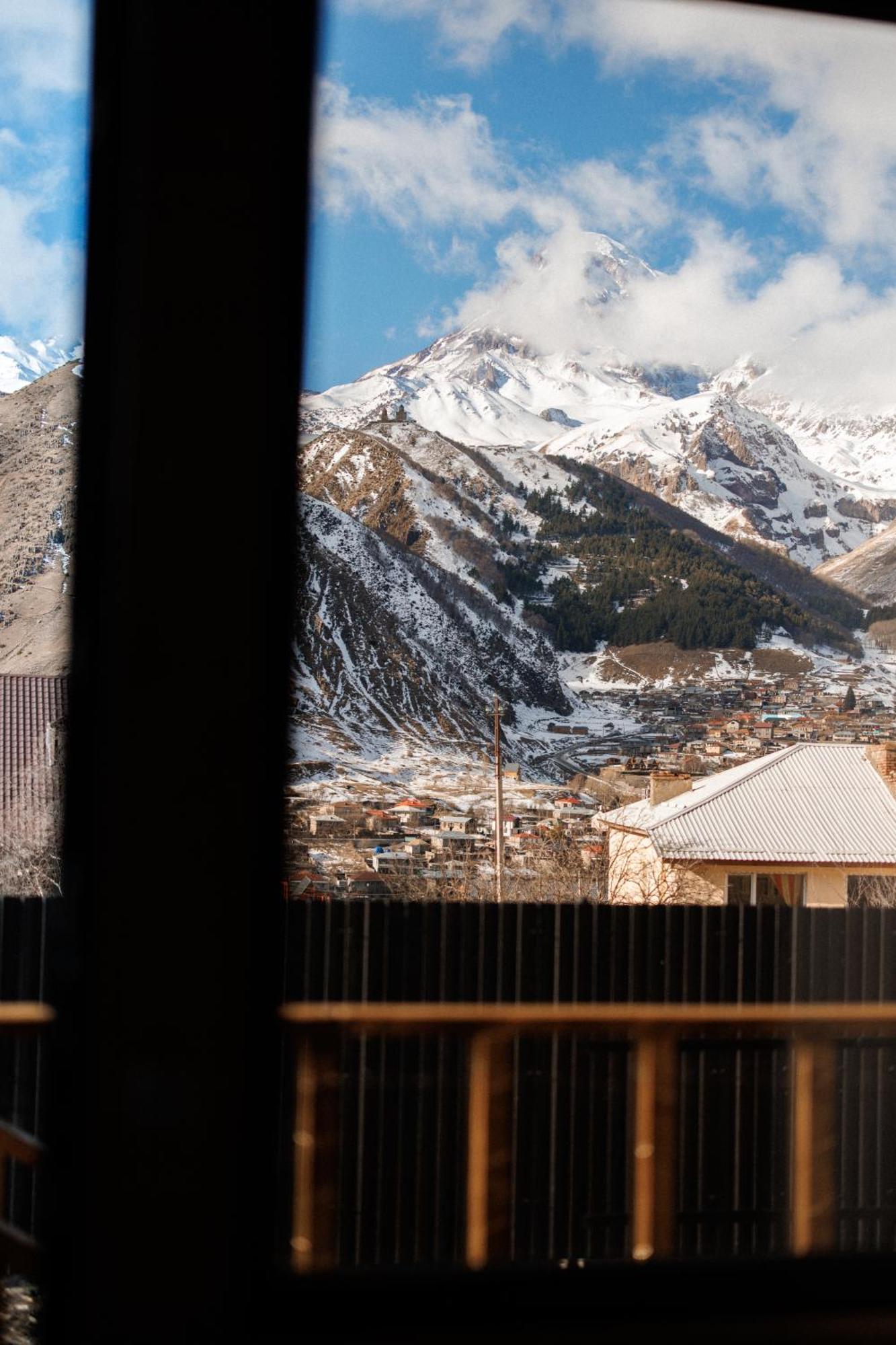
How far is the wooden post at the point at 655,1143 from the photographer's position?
2258mm

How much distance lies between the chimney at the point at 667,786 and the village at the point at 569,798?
0.8 inches

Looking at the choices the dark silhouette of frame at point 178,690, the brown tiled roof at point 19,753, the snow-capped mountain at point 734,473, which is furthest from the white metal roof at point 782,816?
the snow-capped mountain at point 734,473

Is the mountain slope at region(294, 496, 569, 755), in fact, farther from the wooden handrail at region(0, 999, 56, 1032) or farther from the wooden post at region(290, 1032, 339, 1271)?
the wooden handrail at region(0, 999, 56, 1032)

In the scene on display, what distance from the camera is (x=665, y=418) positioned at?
38562 mm

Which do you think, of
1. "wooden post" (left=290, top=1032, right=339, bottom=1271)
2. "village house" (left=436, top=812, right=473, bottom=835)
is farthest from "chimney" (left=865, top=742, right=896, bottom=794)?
"wooden post" (left=290, top=1032, right=339, bottom=1271)

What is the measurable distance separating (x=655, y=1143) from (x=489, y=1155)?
0.32 meters

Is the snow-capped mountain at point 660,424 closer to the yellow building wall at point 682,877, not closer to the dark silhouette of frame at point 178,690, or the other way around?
the yellow building wall at point 682,877

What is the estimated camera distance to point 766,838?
15156mm

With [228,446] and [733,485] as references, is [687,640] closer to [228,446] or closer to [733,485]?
[733,485]

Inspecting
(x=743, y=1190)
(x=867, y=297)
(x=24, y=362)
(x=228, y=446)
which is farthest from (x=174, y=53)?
(x=867, y=297)

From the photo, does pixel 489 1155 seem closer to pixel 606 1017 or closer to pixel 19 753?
pixel 606 1017

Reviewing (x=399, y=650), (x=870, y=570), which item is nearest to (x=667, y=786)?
(x=399, y=650)

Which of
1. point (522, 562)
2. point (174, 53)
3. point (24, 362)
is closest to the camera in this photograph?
point (174, 53)

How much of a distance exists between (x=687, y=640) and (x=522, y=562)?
538 centimetres
